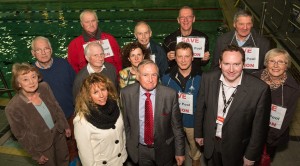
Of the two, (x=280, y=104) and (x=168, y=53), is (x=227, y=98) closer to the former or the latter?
(x=280, y=104)

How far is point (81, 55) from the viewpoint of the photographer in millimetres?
3924

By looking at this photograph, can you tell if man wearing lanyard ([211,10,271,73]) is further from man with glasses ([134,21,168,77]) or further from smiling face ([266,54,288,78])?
man with glasses ([134,21,168,77])

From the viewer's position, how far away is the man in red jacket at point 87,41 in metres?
3.85

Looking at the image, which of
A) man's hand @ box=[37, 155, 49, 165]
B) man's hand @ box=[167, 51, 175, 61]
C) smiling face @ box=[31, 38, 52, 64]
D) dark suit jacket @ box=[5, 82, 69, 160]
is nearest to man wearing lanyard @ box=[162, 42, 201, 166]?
man's hand @ box=[167, 51, 175, 61]

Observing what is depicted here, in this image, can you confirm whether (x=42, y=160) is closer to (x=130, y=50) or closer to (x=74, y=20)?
(x=130, y=50)

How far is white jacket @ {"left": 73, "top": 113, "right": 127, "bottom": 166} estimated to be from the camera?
2410 millimetres

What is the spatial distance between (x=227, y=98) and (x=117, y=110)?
3.68 feet

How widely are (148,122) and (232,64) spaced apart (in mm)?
1049

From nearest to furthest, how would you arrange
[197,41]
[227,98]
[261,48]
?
[227,98], [261,48], [197,41]

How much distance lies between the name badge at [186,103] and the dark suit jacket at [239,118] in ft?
0.86

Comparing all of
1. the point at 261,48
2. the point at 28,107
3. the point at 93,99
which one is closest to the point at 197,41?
the point at 261,48

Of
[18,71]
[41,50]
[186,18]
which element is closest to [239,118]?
[186,18]

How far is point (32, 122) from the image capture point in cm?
279

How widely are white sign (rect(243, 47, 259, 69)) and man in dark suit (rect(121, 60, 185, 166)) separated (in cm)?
139
